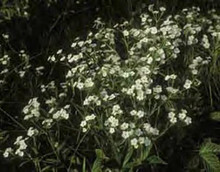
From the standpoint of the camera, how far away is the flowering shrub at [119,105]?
104 inches

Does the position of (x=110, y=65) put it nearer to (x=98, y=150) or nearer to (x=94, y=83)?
(x=94, y=83)

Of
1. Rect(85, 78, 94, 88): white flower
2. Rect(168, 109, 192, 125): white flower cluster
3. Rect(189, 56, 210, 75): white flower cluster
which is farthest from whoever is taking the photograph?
Rect(189, 56, 210, 75): white flower cluster

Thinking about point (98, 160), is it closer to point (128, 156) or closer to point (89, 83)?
point (128, 156)

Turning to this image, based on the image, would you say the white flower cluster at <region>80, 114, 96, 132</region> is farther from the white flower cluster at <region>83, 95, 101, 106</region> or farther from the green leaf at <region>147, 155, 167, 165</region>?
the green leaf at <region>147, 155, 167, 165</region>

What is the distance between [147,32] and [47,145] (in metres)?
0.85

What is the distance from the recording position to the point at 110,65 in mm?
2943

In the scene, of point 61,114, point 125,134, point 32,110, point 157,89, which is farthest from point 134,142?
point 32,110

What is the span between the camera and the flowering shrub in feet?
8.70

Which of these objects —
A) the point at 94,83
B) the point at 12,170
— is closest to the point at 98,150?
the point at 94,83

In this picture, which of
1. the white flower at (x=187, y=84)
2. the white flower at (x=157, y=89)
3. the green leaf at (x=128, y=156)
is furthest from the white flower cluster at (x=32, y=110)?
the white flower at (x=187, y=84)

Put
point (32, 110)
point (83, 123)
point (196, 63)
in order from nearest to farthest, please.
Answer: point (83, 123)
point (32, 110)
point (196, 63)

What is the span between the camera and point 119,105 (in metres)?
2.77

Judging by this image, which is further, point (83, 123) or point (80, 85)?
point (80, 85)

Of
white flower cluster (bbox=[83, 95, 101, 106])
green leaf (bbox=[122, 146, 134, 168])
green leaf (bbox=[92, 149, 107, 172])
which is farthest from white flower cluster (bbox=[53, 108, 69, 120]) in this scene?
green leaf (bbox=[122, 146, 134, 168])
